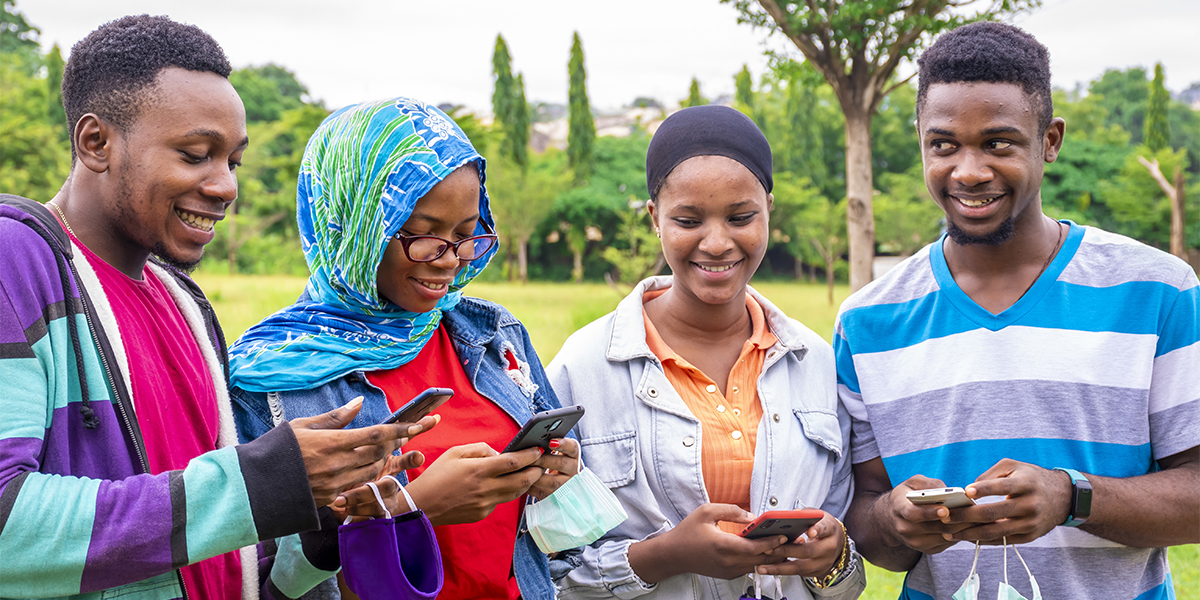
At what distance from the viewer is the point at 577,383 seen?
290cm

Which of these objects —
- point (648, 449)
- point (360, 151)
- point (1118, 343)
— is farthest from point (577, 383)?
point (1118, 343)

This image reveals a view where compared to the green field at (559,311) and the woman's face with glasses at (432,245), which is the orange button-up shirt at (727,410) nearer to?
the woman's face with glasses at (432,245)

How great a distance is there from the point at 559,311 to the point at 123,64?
64.0ft

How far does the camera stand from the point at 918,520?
7.66 feet

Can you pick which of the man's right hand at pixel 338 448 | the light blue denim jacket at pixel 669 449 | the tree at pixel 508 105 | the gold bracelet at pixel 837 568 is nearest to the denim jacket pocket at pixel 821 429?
the light blue denim jacket at pixel 669 449

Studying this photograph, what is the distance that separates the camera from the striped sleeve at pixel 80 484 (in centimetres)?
154

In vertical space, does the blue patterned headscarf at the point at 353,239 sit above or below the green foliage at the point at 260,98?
below

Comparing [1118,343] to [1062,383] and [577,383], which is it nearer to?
[1062,383]

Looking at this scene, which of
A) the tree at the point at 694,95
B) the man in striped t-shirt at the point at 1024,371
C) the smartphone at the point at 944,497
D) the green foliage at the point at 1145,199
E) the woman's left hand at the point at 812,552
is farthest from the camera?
the tree at the point at 694,95

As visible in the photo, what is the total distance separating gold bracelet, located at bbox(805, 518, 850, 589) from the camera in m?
2.66

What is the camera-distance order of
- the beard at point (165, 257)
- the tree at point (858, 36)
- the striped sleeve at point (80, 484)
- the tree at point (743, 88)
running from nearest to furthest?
the striped sleeve at point (80, 484) → the beard at point (165, 257) → the tree at point (858, 36) → the tree at point (743, 88)

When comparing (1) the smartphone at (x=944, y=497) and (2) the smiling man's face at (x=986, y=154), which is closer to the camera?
(1) the smartphone at (x=944, y=497)

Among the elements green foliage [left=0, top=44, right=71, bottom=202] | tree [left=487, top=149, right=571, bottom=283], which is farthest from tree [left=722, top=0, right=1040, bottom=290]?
tree [left=487, top=149, right=571, bottom=283]

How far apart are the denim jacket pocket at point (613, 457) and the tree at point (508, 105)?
34.0 metres
